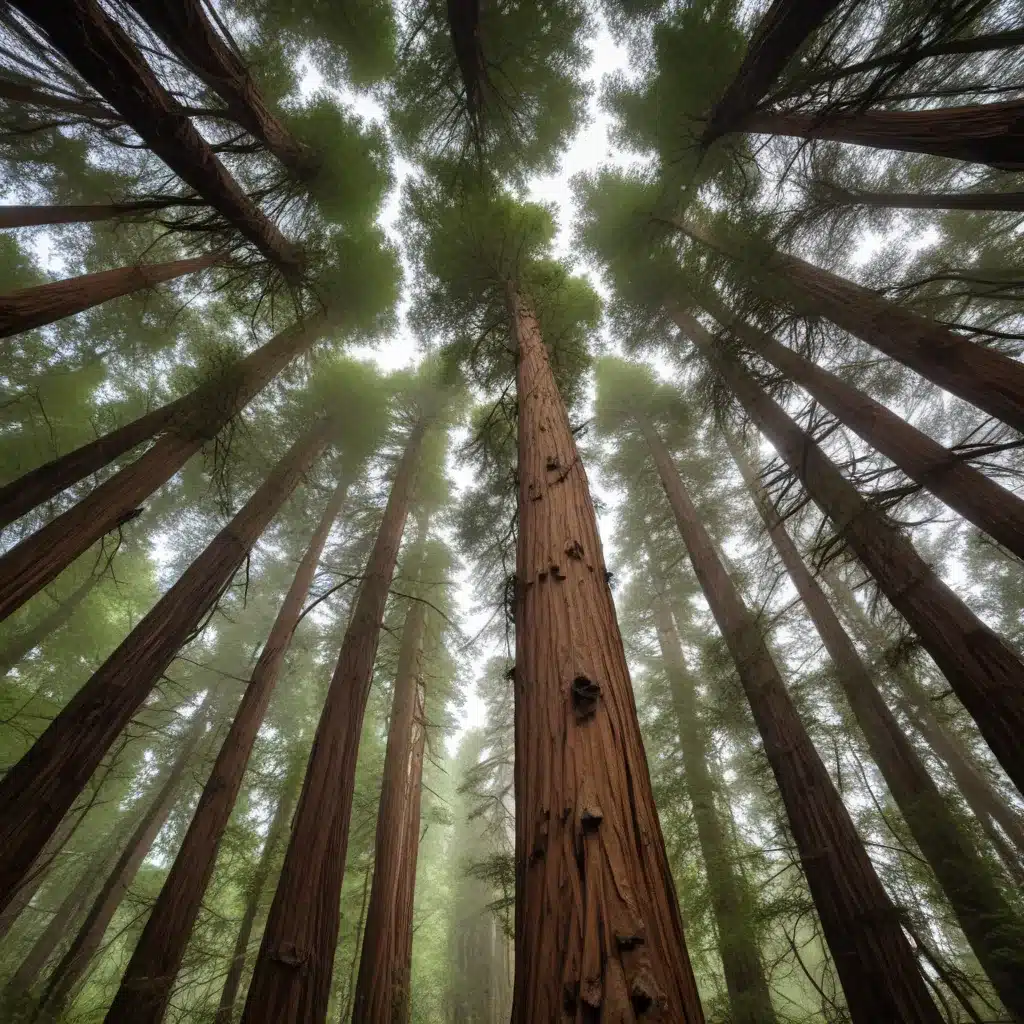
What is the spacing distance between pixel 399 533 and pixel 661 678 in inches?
308

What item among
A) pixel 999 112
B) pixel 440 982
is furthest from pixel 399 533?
pixel 440 982

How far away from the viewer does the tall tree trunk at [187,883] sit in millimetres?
4000

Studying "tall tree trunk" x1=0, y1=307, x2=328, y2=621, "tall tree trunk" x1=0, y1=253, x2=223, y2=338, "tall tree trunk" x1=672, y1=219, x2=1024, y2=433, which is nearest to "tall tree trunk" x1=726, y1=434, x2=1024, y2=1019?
"tall tree trunk" x1=672, y1=219, x2=1024, y2=433

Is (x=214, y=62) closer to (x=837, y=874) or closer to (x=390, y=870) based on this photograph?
(x=390, y=870)

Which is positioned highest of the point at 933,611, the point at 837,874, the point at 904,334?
the point at 904,334

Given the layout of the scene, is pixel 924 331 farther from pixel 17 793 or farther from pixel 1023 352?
pixel 17 793

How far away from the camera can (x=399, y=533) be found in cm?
651

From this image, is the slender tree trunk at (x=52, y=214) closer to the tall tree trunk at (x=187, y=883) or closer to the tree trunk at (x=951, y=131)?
the tall tree trunk at (x=187, y=883)

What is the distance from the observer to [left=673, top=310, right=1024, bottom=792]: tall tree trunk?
108 inches

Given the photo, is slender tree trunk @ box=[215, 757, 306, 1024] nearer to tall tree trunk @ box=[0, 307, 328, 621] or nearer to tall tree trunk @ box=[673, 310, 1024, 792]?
tall tree trunk @ box=[0, 307, 328, 621]

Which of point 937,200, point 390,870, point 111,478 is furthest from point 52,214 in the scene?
point 937,200

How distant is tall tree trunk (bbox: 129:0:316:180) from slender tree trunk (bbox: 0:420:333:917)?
4559 mm

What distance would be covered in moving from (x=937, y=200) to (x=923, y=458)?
3434 mm

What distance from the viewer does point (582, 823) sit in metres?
1.20
